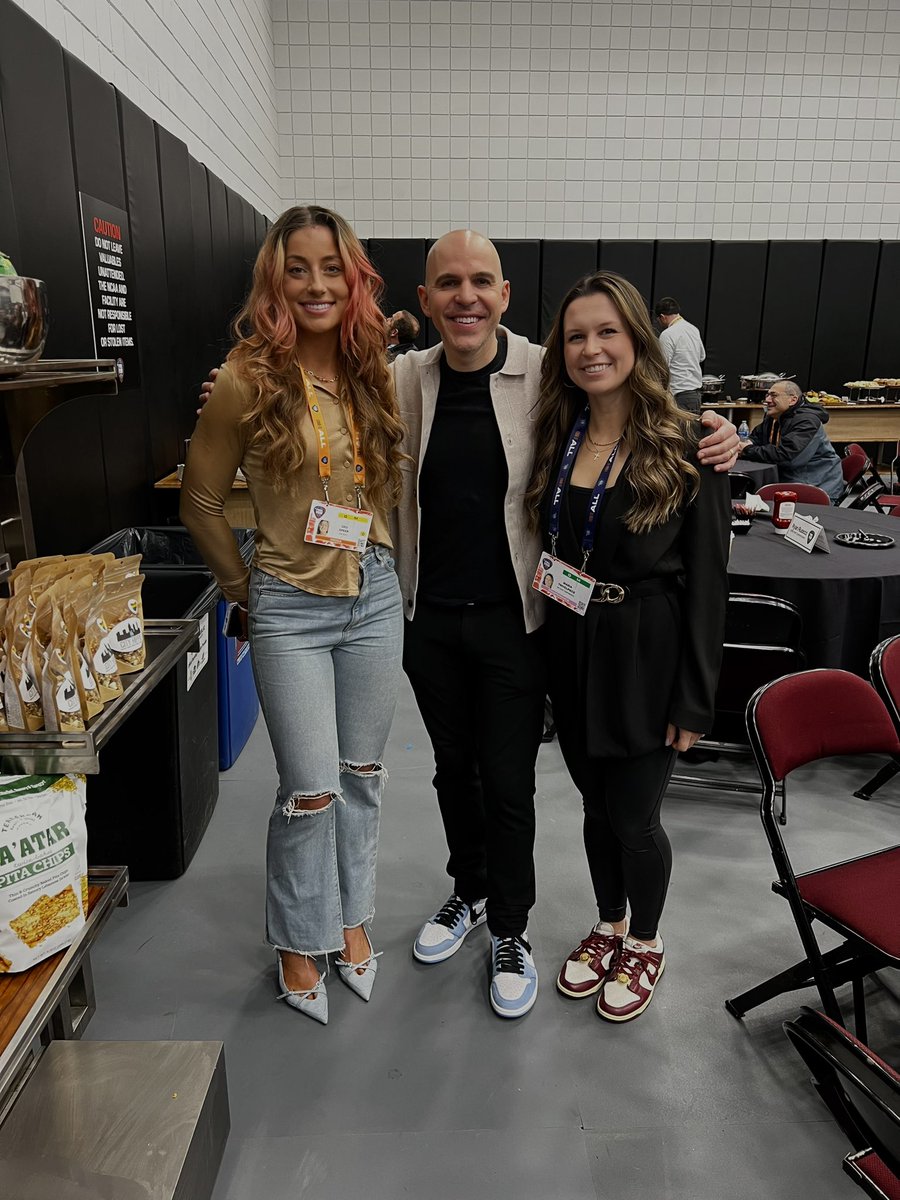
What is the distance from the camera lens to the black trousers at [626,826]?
177 cm

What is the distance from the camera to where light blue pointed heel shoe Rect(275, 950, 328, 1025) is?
192cm

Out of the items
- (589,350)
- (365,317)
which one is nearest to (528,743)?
(589,350)

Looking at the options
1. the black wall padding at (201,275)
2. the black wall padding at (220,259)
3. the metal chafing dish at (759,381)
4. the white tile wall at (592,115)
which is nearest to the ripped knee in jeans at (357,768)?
the black wall padding at (201,275)

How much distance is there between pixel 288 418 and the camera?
5.24ft

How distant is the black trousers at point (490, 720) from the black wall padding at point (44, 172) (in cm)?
134

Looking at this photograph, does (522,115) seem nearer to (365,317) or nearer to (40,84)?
(40,84)

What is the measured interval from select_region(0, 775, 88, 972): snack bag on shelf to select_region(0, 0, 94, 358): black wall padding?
1455 mm

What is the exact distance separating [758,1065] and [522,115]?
28.7 feet

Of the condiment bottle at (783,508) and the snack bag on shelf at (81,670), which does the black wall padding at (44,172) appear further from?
the condiment bottle at (783,508)

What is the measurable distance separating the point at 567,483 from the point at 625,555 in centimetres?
20

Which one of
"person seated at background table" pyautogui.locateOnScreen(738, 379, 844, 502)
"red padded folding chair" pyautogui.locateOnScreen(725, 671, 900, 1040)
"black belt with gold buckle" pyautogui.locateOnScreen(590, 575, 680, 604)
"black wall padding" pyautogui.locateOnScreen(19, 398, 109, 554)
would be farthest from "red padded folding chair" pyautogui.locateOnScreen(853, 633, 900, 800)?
"person seated at background table" pyautogui.locateOnScreen(738, 379, 844, 502)

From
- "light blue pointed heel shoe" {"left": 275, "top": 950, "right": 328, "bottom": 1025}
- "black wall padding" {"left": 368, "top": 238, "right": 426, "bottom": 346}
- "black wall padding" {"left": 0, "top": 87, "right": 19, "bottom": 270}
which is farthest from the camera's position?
"black wall padding" {"left": 368, "top": 238, "right": 426, "bottom": 346}

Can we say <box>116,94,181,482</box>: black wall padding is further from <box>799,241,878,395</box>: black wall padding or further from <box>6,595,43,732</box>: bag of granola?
<box>799,241,878,395</box>: black wall padding

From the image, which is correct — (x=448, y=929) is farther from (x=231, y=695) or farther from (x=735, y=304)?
(x=735, y=304)
